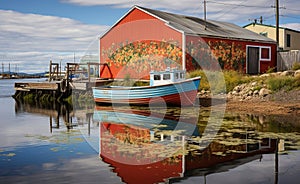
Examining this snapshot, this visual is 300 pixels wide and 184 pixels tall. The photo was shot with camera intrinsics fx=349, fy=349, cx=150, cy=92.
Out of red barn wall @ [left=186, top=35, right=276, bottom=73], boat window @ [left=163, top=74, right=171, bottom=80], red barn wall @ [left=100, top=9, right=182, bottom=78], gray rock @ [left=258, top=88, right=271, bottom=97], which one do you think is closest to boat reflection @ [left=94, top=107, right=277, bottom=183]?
boat window @ [left=163, top=74, right=171, bottom=80]

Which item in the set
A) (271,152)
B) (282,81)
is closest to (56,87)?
(282,81)

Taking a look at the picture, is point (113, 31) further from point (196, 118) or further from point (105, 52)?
point (196, 118)

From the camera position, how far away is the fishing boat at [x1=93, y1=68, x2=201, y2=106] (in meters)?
18.7

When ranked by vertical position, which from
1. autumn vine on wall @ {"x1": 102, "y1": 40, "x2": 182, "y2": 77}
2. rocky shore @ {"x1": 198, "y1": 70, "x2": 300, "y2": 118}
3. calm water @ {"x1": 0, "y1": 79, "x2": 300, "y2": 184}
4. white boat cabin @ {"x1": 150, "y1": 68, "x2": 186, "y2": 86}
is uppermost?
autumn vine on wall @ {"x1": 102, "y1": 40, "x2": 182, "y2": 77}

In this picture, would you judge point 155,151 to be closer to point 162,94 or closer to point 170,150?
point 170,150

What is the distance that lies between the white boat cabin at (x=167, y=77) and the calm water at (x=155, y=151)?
3752 mm

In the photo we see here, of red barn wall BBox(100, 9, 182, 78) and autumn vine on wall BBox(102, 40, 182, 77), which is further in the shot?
red barn wall BBox(100, 9, 182, 78)

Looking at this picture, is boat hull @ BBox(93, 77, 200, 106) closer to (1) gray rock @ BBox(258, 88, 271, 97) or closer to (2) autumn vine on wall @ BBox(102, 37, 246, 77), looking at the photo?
(1) gray rock @ BBox(258, 88, 271, 97)

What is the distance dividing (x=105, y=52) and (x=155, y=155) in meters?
Result: 22.3

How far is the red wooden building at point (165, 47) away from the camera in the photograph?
25.4 metres

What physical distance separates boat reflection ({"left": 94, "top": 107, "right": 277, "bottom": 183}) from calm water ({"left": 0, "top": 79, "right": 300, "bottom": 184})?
0.02 metres

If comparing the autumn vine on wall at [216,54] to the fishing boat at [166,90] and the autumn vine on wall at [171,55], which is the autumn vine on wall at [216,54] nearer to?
the autumn vine on wall at [171,55]

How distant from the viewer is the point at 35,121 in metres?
16.9

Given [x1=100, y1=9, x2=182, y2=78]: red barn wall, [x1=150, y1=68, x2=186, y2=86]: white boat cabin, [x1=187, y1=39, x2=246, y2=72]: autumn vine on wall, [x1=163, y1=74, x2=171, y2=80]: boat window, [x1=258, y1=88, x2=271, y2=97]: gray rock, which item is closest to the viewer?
[x1=150, y1=68, x2=186, y2=86]: white boat cabin
